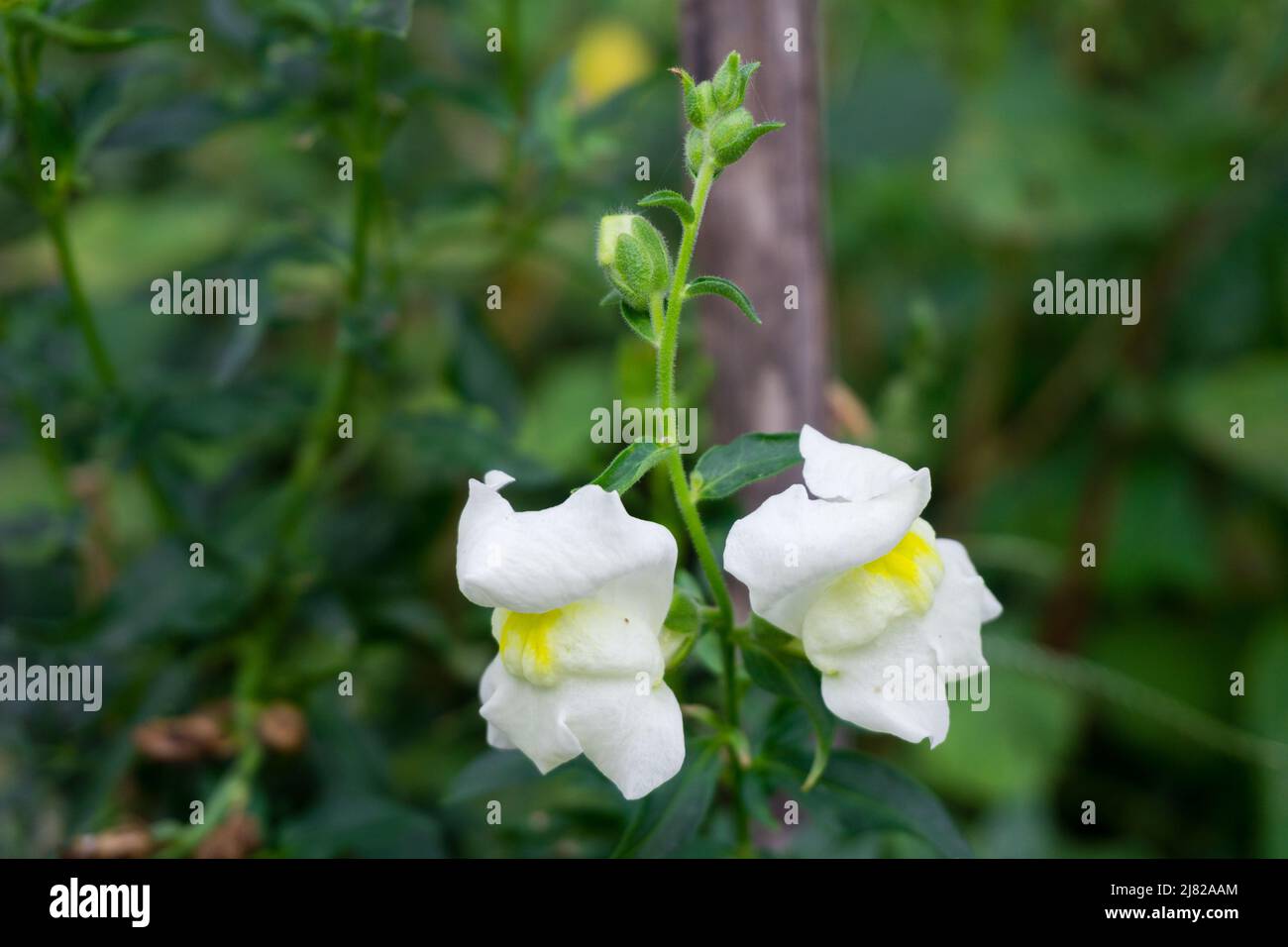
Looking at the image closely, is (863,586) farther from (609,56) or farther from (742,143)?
(609,56)

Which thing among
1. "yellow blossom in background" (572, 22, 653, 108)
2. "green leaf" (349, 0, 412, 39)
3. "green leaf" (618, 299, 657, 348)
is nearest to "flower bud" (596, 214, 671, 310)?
"green leaf" (618, 299, 657, 348)

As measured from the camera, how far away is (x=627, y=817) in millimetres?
1104

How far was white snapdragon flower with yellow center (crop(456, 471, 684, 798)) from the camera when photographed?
0.70 m

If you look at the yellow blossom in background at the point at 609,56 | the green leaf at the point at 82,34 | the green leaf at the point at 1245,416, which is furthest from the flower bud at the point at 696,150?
the yellow blossom in background at the point at 609,56

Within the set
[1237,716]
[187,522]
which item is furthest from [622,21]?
[1237,716]

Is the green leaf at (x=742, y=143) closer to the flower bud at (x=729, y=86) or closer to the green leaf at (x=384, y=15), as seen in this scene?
the flower bud at (x=729, y=86)

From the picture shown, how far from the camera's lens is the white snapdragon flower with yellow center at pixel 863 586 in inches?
28.7

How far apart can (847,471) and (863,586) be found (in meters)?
0.08

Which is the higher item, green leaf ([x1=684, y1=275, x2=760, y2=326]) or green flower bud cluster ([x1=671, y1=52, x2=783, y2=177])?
green flower bud cluster ([x1=671, y1=52, x2=783, y2=177])

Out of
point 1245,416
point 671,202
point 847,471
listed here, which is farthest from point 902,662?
point 1245,416

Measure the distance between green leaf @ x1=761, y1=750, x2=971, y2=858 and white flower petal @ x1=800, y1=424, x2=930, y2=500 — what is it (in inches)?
10.6

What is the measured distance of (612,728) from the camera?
726 millimetres

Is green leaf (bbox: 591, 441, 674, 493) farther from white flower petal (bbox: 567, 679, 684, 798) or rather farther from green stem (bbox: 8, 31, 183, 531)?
green stem (bbox: 8, 31, 183, 531)

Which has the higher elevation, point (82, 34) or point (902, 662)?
point (82, 34)
